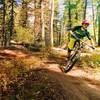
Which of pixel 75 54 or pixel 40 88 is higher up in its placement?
pixel 75 54

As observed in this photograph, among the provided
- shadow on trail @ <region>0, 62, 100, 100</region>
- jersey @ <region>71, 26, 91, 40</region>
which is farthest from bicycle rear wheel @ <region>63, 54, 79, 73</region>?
shadow on trail @ <region>0, 62, 100, 100</region>

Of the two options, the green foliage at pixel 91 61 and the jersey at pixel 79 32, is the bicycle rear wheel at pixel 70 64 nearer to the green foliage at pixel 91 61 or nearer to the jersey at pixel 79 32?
the jersey at pixel 79 32

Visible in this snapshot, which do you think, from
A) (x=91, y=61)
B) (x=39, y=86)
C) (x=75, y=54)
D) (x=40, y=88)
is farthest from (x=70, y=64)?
(x=40, y=88)

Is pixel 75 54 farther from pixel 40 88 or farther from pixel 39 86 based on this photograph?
pixel 40 88

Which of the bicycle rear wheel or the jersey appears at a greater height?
the jersey

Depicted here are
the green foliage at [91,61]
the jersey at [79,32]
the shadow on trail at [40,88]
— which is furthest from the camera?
the green foliage at [91,61]

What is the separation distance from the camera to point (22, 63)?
38.7 feet

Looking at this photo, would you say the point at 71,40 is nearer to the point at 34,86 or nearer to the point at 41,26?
the point at 34,86

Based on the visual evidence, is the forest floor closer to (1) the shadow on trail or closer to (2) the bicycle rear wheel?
(1) the shadow on trail

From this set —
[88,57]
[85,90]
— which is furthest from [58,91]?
[88,57]

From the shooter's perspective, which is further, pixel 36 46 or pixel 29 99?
pixel 36 46

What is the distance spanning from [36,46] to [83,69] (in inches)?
213

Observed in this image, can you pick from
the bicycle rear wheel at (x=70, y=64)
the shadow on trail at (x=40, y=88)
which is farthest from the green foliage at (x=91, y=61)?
the shadow on trail at (x=40, y=88)

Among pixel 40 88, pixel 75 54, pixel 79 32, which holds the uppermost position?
pixel 79 32
